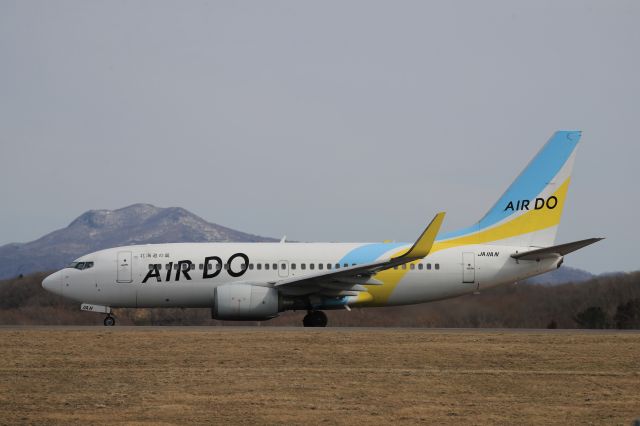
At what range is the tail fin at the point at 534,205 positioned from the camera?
34.6 metres

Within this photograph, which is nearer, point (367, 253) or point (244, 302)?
point (244, 302)

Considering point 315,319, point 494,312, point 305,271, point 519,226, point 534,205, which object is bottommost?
point 315,319

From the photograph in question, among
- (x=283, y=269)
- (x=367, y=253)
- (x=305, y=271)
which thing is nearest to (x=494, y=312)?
(x=367, y=253)

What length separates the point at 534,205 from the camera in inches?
1371

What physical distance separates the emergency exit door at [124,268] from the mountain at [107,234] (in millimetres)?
111555

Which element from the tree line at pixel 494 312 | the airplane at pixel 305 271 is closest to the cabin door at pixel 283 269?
the airplane at pixel 305 271

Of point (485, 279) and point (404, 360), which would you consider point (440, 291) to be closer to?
point (485, 279)

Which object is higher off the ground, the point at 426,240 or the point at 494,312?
the point at 426,240

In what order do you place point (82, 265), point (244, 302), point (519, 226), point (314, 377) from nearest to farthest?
point (314, 377) < point (244, 302) < point (82, 265) < point (519, 226)

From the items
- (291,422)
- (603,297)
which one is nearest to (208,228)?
(603,297)

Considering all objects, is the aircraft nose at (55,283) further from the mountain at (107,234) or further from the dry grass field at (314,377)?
the mountain at (107,234)

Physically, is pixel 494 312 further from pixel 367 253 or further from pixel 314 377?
pixel 314 377

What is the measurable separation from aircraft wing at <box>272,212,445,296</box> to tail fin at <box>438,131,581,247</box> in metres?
3.71

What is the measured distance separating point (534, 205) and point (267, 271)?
9522mm
